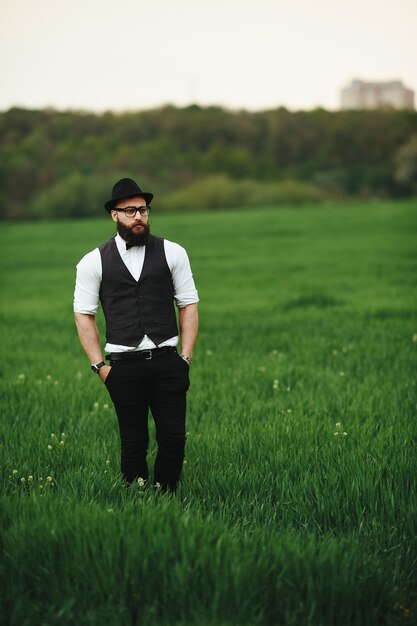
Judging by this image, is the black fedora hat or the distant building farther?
the distant building

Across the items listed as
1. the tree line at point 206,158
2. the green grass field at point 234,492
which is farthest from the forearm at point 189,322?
the tree line at point 206,158

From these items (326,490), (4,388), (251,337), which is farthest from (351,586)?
(251,337)

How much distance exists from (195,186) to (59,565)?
74.3 meters

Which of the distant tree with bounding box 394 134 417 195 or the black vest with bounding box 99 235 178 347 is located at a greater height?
the distant tree with bounding box 394 134 417 195

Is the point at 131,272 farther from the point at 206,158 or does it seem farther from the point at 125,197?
the point at 206,158

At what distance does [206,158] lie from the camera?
82.9m

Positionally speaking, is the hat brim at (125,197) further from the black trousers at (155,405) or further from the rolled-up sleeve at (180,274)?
the black trousers at (155,405)

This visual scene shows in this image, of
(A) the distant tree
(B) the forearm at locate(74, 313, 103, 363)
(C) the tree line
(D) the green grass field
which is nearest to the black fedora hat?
(B) the forearm at locate(74, 313, 103, 363)

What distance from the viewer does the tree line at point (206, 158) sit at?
68.6 m

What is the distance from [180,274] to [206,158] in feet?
262

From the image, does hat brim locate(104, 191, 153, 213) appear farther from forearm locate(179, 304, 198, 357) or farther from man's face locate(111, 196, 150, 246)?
forearm locate(179, 304, 198, 357)

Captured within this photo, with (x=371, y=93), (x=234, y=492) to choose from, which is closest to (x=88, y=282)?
(x=234, y=492)

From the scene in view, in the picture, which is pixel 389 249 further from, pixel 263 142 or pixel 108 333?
pixel 263 142

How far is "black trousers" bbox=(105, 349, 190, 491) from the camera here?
4.83 metres
